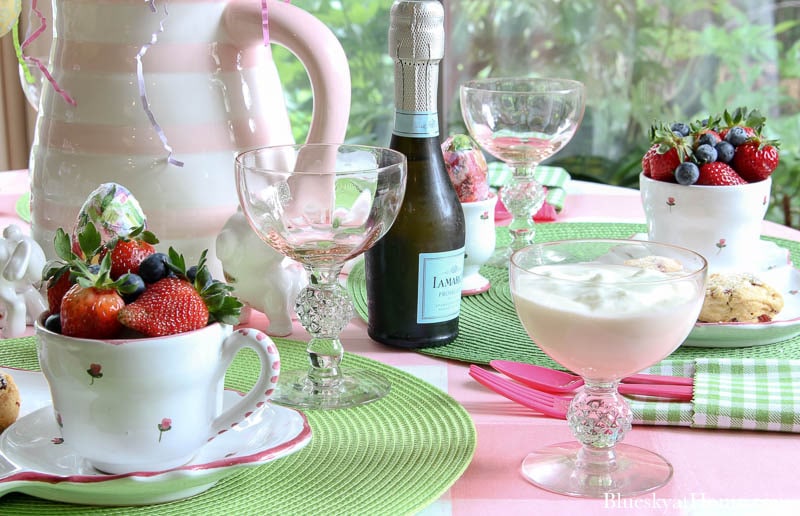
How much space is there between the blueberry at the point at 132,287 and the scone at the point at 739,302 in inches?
21.7

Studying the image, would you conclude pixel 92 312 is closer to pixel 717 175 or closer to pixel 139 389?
pixel 139 389

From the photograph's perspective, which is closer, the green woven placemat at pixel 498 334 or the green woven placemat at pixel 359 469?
the green woven placemat at pixel 359 469

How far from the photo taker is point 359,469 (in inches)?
27.3

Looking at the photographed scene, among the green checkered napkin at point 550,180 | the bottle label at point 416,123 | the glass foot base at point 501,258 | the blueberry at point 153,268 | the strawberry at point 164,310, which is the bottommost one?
the glass foot base at point 501,258

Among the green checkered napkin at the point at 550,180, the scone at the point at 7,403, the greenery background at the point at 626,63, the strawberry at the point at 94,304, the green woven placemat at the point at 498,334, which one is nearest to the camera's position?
the strawberry at the point at 94,304

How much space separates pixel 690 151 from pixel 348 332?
0.41 meters

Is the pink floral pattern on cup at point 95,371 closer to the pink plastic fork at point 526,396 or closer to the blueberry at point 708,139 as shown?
the pink plastic fork at point 526,396

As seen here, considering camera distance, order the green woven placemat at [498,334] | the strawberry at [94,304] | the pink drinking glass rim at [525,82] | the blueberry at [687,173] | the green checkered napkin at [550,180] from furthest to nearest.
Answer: the green checkered napkin at [550,180] → the pink drinking glass rim at [525,82] → the blueberry at [687,173] → the green woven placemat at [498,334] → the strawberry at [94,304]

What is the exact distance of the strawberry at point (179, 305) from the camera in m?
0.62

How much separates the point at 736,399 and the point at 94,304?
49cm

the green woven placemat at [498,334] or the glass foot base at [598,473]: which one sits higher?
the green woven placemat at [498,334]

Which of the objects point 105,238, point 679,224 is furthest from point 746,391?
point 105,238

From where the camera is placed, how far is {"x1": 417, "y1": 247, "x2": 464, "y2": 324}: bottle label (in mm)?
951

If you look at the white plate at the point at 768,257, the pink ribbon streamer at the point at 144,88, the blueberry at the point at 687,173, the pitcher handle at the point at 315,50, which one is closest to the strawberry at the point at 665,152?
the blueberry at the point at 687,173
